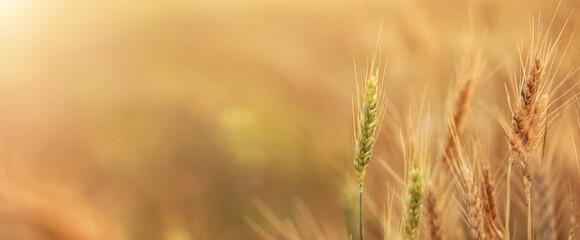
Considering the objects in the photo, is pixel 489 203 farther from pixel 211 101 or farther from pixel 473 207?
pixel 211 101

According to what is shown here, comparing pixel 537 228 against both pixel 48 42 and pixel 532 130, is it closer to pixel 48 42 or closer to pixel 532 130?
pixel 532 130

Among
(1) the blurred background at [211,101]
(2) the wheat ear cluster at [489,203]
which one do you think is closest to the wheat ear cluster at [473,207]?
(2) the wheat ear cluster at [489,203]

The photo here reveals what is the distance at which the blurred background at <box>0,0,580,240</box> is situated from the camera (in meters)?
1.09

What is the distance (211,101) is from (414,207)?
1.39 meters

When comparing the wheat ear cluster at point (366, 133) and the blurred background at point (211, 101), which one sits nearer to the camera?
the wheat ear cluster at point (366, 133)

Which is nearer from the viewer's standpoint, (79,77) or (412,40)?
(412,40)

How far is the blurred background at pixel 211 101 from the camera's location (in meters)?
1.09

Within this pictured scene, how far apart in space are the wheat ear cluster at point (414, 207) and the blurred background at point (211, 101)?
26cm

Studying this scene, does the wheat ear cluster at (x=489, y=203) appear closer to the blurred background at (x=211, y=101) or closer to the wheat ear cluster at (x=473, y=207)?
the wheat ear cluster at (x=473, y=207)

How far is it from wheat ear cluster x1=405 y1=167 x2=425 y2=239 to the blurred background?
0.26 metres

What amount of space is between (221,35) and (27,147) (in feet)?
2.66

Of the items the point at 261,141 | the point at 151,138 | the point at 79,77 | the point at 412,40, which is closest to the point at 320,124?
the point at 261,141

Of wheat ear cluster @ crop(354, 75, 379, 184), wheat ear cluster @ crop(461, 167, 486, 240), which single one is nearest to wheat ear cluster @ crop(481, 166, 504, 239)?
wheat ear cluster @ crop(461, 167, 486, 240)

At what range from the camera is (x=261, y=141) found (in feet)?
4.94
